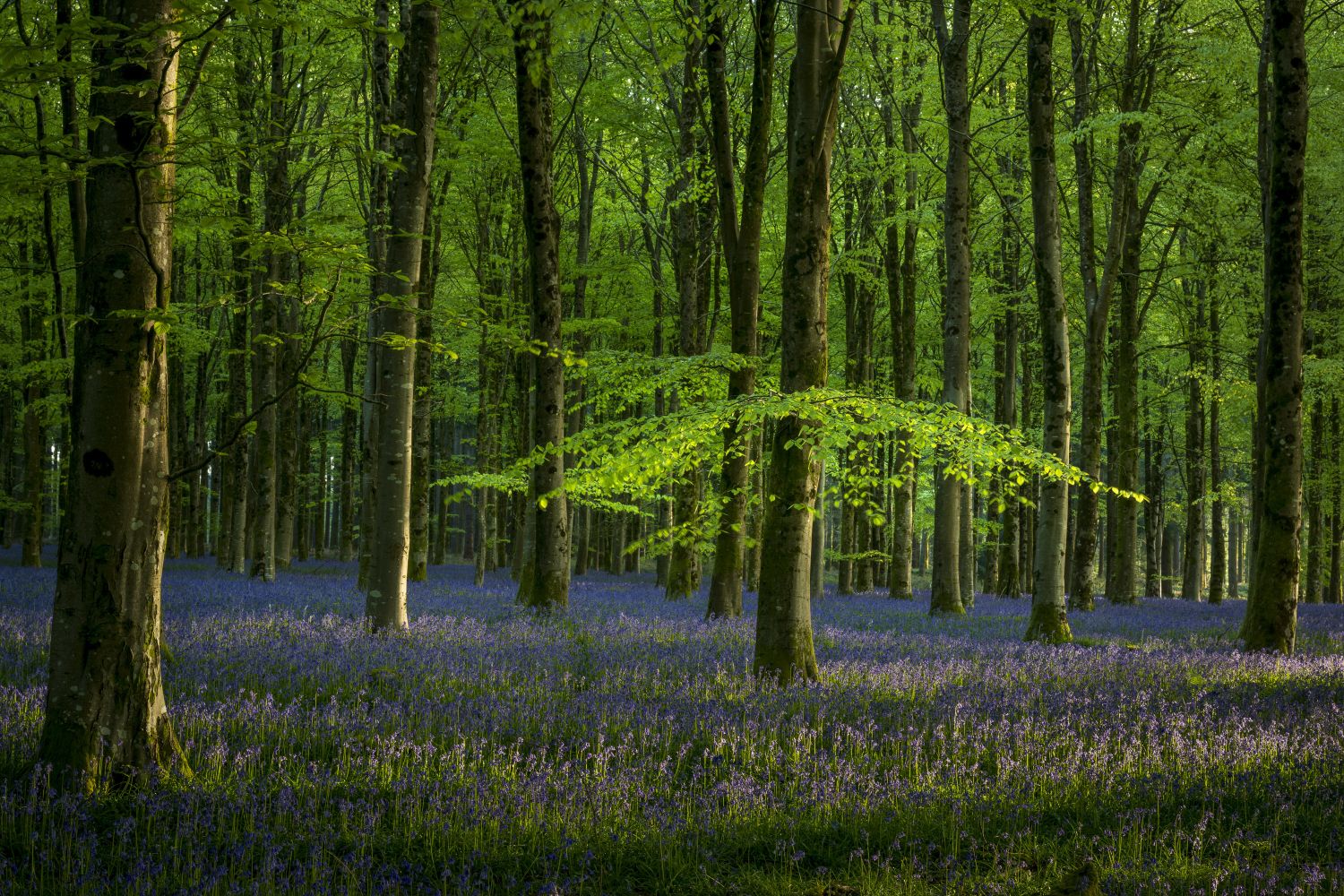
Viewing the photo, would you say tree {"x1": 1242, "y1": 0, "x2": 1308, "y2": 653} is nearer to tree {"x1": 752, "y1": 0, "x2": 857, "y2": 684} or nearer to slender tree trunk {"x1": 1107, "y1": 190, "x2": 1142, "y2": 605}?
tree {"x1": 752, "y1": 0, "x2": 857, "y2": 684}

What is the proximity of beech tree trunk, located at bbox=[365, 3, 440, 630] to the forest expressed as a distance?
0.22 ft

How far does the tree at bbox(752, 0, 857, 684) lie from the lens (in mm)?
8078

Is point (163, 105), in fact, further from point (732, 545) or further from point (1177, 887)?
point (732, 545)

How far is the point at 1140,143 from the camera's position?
1983 centimetres

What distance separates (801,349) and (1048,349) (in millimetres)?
6273

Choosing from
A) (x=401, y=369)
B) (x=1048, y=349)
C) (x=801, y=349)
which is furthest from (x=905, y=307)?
(x=401, y=369)

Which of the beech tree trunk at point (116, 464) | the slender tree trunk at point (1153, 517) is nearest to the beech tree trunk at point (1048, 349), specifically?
the beech tree trunk at point (116, 464)

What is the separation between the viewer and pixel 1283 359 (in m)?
11.4

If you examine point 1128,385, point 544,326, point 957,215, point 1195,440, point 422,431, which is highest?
point 957,215

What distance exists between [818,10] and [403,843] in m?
7.53

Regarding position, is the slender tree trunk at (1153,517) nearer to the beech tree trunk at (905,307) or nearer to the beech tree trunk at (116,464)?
the beech tree trunk at (905,307)

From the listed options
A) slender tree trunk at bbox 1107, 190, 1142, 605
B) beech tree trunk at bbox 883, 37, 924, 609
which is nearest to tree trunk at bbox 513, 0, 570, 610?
beech tree trunk at bbox 883, 37, 924, 609

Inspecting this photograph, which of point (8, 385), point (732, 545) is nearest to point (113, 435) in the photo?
point (732, 545)

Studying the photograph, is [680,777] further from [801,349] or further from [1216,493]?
[1216,493]
